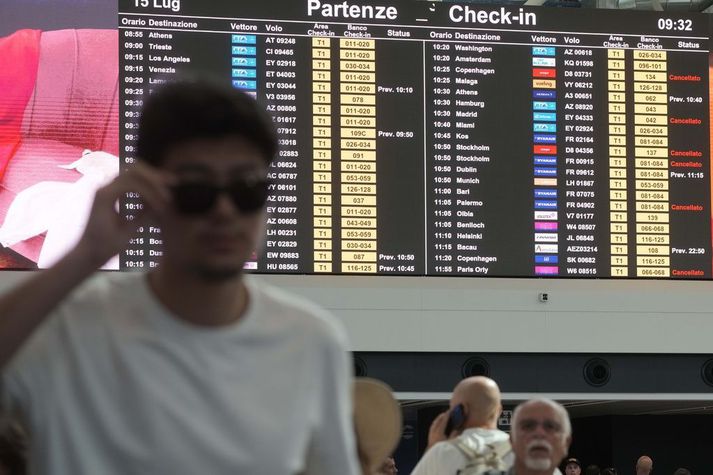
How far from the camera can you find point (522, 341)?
11492 millimetres

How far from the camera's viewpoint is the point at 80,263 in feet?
4.54

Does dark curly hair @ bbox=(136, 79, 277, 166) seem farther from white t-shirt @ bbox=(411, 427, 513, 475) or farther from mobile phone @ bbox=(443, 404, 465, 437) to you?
mobile phone @ bbox=(443, 404, 465, 437)

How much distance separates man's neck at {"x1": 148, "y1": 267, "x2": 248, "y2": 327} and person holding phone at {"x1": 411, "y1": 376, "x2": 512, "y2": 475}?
301cm

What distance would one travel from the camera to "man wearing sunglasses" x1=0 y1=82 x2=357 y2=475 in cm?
137

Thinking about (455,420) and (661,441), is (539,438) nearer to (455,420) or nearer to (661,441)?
(455,420)

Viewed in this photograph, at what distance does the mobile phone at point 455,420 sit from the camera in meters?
4.75

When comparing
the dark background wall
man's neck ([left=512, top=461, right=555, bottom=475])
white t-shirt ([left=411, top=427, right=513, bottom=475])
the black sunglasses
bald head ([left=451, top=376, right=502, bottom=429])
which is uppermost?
the black sunglasses

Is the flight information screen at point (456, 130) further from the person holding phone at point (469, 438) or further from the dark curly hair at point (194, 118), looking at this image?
the dark curly hair at point (194, 118)

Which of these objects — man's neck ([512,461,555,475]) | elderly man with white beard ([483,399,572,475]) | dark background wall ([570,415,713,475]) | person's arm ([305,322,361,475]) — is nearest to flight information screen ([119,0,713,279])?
dark background wall ([570,415,713,475])

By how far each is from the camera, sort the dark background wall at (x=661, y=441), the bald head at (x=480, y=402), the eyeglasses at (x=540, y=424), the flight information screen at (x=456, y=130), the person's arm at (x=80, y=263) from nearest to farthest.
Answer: the person's arm at (x=80, y=263) → the eyeglasses at (x=540, y=424) → the bald head at (x=480, y=402) → the flight information screen at (x=456, y=130) → the dark background wall at (x=661, y=441)

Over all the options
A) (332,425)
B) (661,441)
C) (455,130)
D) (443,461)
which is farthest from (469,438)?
(661,441)

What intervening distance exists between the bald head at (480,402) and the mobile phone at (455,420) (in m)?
0.02

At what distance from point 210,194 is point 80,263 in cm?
15

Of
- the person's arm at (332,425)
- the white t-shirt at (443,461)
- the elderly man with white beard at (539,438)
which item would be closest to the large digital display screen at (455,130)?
the white t-shirt at (443,461)
